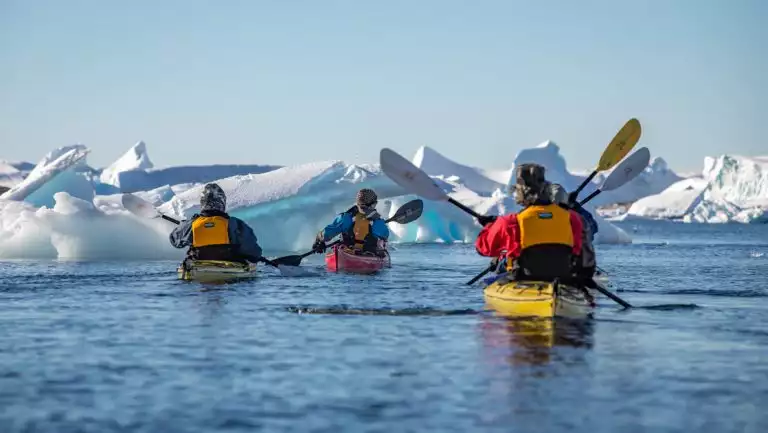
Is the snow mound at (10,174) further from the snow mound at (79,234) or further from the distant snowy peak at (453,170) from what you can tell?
the snow mound at (79,234)

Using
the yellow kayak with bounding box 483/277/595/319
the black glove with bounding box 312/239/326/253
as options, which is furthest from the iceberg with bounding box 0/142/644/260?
the yellow kayak with bounding box 483/277/595/319

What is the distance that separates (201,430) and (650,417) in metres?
2.57

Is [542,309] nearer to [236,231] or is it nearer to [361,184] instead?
[236,231]

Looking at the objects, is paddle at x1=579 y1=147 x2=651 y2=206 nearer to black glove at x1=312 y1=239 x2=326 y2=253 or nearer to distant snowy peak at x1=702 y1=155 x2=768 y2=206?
black glove at x1=312 y1=239 x2=326 y2=253

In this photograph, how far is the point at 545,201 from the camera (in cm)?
1166

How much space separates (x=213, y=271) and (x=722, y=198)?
4076 inches

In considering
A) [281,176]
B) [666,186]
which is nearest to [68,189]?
[281,176]

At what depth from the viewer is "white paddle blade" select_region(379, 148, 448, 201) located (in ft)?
51.2

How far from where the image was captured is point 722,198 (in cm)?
11519

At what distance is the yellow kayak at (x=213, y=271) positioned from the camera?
17.5 meters

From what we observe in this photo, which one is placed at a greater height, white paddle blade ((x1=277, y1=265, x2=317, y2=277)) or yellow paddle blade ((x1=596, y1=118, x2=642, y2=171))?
yellow paddle blade ((x1=596, y1=118, x2=642, y2=171))

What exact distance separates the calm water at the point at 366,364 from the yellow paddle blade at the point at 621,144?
7.29ft

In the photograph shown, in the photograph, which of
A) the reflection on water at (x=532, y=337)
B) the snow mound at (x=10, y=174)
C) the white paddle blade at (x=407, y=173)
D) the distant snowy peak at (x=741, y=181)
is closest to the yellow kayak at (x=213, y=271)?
the white paddle blade at (x=407, y=173)

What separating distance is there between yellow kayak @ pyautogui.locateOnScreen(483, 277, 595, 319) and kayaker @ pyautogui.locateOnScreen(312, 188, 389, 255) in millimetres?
9846
